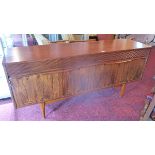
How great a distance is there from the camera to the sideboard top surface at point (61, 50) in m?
1.36

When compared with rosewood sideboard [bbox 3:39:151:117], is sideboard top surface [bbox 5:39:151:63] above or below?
above

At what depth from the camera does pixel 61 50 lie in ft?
5.22

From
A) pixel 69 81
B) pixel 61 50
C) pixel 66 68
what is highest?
pixel 61 50

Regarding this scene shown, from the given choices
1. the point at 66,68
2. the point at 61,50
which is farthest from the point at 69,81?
the point at 61,50

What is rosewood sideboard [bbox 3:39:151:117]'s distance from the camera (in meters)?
1.33

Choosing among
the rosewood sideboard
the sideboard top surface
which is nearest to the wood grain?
the rosewood sideboard

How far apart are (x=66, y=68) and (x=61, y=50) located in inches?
9.4

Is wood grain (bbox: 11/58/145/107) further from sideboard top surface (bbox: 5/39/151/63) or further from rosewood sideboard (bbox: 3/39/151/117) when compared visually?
sideboard top surface (bbox: 5/39/151/63)

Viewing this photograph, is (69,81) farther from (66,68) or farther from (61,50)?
(61,50)

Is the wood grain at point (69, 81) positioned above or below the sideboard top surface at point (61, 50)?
below

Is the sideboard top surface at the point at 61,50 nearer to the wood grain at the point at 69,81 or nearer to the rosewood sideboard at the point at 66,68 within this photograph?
the rosewood sideboard at the point at 66,68

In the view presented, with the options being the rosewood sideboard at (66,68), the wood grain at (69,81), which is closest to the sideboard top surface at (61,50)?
the rosewood sideboard at (66,68)
